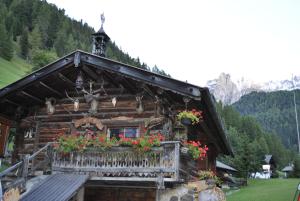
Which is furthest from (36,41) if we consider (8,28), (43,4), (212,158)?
(212,158)

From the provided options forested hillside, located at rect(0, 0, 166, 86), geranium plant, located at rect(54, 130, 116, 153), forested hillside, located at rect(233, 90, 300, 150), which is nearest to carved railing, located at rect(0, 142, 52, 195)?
geranium plant, located at rect(54, 130, 116, 153)

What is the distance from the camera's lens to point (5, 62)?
3310 inches

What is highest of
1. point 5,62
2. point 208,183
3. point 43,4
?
point 43,4

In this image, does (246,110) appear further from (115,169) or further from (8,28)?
(115,169)

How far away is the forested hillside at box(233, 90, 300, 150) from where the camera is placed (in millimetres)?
162925

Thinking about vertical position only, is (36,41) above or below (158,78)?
above

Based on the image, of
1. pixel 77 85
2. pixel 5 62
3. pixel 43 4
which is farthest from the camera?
pixel 43 4

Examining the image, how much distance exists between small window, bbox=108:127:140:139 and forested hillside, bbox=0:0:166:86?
87893 mm

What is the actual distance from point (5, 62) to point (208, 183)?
77933mm

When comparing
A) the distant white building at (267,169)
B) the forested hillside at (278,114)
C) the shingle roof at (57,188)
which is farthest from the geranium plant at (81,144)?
the forested hillside at (278,114)

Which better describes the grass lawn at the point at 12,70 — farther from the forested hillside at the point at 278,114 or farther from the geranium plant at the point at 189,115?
the forested hillside at the point at 278,114

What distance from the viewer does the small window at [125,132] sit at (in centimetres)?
1535

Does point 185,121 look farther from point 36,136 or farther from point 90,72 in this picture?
point 36,136

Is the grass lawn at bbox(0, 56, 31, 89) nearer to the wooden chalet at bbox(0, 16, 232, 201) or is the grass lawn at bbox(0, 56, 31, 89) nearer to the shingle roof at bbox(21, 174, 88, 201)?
the wooden chalet at bbox(0, 16, 232, 201)
